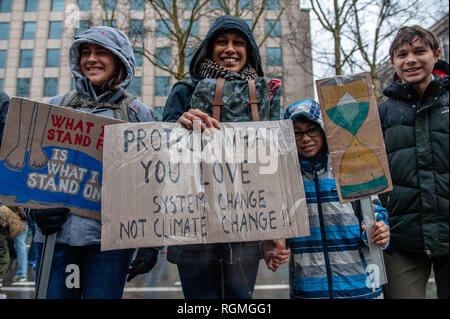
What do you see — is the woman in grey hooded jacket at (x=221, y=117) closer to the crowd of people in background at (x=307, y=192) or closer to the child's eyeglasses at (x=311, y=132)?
the crowd of people in background at (x=307, y=192)

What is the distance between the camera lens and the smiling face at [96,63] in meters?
1.78

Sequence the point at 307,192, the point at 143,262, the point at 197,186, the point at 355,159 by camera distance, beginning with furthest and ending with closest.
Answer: the point at 307,192, the point at 143,262, the point at 355,159, the point at 197,186

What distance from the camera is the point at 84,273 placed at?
1.56m

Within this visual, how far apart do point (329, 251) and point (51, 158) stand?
156 centimetres

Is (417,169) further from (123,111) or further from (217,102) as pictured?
(123,111)

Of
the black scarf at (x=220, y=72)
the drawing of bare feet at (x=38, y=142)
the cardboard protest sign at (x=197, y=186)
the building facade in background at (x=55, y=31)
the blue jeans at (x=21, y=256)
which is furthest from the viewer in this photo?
the building facade in background at (x=55, y=31)

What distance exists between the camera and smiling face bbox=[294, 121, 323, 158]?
74.2 inches

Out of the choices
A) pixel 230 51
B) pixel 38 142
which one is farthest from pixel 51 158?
pixel 230 51

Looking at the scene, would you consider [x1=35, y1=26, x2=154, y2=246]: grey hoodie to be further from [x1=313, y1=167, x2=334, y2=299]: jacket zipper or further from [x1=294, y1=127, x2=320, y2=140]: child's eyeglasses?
[x1=313, y1=167, x2=334, y2=299]: jacket zipper

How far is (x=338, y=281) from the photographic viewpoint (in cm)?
170

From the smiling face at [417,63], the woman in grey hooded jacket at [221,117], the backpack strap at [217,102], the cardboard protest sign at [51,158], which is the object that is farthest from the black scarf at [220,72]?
the smiling face at [417,63]

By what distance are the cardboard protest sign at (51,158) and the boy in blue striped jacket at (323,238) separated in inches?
44.8

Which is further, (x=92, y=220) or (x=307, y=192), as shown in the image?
(x=307, y=192)
